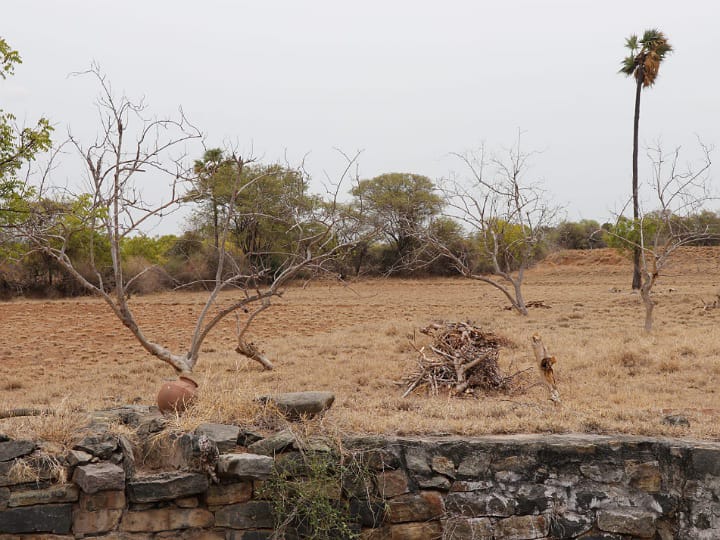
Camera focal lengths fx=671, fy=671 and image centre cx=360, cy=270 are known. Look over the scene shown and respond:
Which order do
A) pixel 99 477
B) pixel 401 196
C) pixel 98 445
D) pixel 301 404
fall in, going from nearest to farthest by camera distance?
pixel 99 477 < pixel 98 445 < pixel 301 404 < pixel 401 196

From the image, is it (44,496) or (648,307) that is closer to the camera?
(44,496)

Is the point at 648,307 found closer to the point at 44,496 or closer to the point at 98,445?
the point at 98,445

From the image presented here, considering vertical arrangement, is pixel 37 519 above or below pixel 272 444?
below

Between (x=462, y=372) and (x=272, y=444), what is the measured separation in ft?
15.5

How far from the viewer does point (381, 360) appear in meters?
11.5

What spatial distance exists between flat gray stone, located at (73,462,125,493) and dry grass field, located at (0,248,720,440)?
2.05 ft

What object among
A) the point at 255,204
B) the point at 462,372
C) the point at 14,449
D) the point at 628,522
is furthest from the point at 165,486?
the point at 255,204

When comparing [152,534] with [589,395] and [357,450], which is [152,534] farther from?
[589,395]

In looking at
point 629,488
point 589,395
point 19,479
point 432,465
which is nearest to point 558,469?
point 629,488

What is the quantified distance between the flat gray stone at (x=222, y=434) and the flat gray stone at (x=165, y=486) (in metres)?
0.27

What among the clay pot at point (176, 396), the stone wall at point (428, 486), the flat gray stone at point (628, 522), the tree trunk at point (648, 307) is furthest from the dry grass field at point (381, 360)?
the flat gray stone at point (628, 522)

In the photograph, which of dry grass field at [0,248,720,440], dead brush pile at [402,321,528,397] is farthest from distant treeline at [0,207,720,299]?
dead brush pile at [402,321,528,397]

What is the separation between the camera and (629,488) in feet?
17.1

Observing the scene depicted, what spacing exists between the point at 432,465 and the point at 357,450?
23.3 inches
